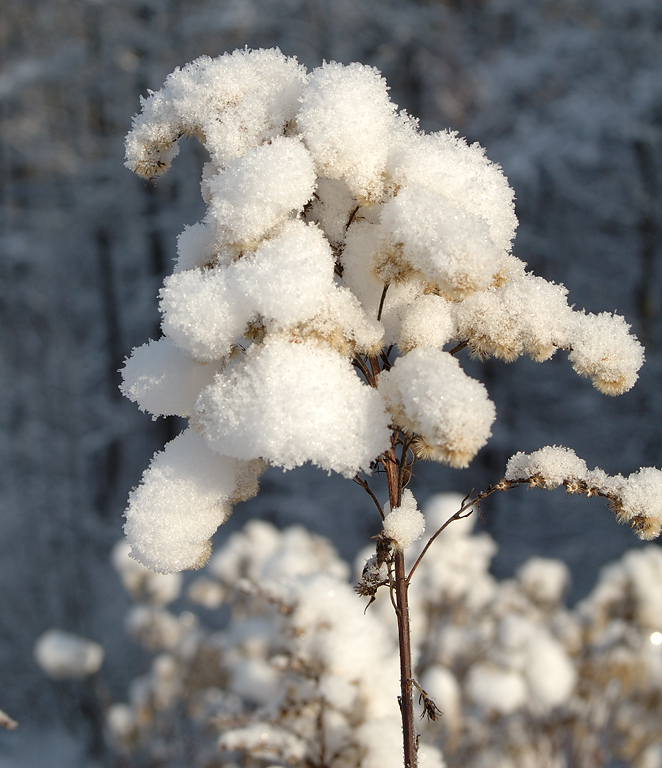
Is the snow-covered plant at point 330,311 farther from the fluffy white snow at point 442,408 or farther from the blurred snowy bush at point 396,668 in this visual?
the blurred snowy bush at point 396,668

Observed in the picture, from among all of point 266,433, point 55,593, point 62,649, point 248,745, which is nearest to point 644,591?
point 248,745

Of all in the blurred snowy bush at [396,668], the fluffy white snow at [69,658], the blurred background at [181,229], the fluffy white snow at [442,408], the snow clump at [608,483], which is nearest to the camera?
the fluffy white snow at [442,408]

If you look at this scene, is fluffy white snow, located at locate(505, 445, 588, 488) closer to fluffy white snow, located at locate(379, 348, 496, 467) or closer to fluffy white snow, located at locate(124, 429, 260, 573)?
fluffy white snow, located at locate(379, 348, 496, 467)

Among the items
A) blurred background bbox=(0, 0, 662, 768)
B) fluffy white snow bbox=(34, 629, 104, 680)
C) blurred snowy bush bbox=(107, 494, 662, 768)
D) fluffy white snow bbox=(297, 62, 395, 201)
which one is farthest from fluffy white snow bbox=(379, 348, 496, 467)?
blurred background bbox=(0, 0, 662, 768)

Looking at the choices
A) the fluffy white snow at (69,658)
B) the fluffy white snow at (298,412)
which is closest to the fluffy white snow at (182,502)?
the fluffy white snow at (298,412)

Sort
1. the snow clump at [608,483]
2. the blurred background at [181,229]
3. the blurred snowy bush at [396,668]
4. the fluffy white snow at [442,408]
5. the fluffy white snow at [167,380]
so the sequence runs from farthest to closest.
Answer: the blurred background at [181,229]
the blurred snowy bush at [396,668]
the fluffy white snow at [167,380]
the snow clump at [608,483]
the fluffy white snow at [442,408]

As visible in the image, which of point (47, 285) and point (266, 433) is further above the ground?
point (47, 285)

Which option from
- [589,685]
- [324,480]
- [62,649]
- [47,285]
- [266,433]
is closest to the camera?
[266,433]

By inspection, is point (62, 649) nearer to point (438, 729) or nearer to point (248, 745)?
point (438, 729)
